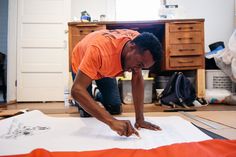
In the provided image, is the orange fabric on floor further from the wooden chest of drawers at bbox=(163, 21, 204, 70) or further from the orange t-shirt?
the wooden chest of drawers at bbox=(163, 21, 204, 70)

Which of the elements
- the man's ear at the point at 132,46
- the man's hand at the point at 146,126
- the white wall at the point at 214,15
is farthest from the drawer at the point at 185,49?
the man's ear at the point at 132,46

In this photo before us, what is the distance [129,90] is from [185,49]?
29.2 inches

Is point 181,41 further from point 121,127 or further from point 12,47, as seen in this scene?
point 12,47

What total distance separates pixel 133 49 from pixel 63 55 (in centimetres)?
229

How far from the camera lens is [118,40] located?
1.04 m

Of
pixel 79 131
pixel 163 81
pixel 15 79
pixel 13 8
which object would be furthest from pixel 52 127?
pixel 13 8

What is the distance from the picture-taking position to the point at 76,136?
984mm

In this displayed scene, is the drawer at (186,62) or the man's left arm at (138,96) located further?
the drawer at (186,62)

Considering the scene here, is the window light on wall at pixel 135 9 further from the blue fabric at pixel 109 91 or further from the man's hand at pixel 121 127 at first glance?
the man's hand at pixel 121 127

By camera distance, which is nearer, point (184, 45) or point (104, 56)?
point (104, 56)

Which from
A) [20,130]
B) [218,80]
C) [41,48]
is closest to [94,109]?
[20,130]

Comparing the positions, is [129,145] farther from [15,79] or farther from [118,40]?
[15,79]

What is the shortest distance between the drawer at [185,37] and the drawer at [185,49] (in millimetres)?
43

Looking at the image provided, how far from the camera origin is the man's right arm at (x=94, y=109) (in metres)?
0.84
